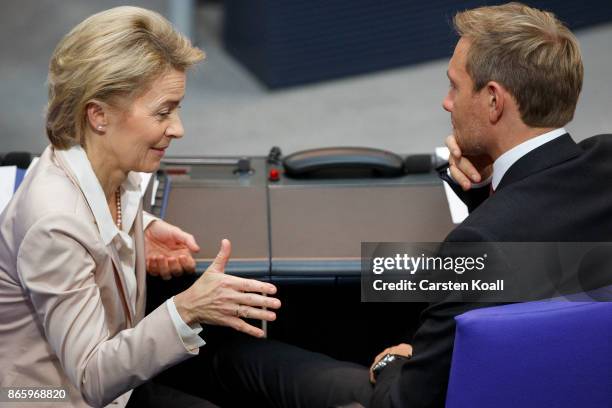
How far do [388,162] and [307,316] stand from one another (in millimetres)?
455

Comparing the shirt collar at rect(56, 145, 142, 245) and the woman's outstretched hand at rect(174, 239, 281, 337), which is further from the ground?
the shirt collar at rect(56, 145, 142, 245)

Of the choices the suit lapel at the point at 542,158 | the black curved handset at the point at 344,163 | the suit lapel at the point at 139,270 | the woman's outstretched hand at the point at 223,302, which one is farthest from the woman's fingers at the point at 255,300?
the black curved handset at the point at 344,163

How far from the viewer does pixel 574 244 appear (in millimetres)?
1748

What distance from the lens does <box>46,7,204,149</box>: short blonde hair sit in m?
1.81

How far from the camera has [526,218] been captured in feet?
5.64

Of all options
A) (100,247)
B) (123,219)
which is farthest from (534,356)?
(123,219)

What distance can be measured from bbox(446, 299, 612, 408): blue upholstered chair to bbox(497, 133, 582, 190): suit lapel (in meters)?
0.36

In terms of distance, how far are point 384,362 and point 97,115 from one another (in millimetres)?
767

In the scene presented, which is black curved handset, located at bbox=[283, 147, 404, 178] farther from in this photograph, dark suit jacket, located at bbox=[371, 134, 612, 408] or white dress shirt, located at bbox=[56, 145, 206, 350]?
dark suit jacket, located at bbox=[371, 134, 612, 408]

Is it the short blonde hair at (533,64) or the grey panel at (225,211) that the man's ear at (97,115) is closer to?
the grey panel at (225,211)

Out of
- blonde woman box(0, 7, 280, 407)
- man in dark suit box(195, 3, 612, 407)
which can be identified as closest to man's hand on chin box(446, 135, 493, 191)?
man in dark suit box(195, 3, 612, 407)

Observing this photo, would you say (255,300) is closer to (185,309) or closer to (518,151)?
(185,309)

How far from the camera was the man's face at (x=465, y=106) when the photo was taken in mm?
1932

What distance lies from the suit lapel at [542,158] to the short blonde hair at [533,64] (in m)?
0.05
